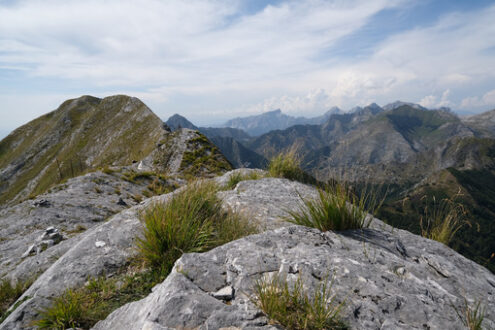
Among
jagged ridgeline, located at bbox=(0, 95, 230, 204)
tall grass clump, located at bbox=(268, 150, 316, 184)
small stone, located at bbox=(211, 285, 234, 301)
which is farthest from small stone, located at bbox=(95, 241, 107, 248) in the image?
jagged ridgeline, located at bbox=(0, 95, 230, 204)

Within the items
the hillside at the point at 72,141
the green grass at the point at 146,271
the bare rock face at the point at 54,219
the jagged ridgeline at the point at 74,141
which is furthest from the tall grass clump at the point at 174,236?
the hillside at the point at 72,141

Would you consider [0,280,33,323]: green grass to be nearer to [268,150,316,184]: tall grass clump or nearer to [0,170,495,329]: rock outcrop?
[0,170,495,329]: rock outcrop

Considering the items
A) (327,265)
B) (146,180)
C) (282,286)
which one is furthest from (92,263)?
(146,180)

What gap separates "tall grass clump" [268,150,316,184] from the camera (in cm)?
1065

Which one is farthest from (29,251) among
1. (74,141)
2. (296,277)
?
(74,141)

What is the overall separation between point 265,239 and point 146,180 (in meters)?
19.4

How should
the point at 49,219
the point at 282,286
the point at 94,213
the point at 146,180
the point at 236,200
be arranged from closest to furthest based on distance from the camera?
the point at 282,286 < the point at 236,200 < the point at 49,219 < the point at 94,213 < the point at 146,180

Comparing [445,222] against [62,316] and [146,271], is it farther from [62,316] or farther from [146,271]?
[62,316]

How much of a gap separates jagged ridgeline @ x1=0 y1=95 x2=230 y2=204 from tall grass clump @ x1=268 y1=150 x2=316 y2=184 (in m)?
31.1

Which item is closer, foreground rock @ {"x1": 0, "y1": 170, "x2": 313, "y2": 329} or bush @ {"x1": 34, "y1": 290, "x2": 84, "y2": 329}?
bush @ {"x1": 34, "y1": 290, "x2": 84, "y2": 329}

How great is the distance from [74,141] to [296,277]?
97.2 m

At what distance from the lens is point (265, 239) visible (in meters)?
4.25

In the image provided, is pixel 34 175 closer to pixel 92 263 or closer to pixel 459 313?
pixel 92 263

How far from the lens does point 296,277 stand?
10.7ft
